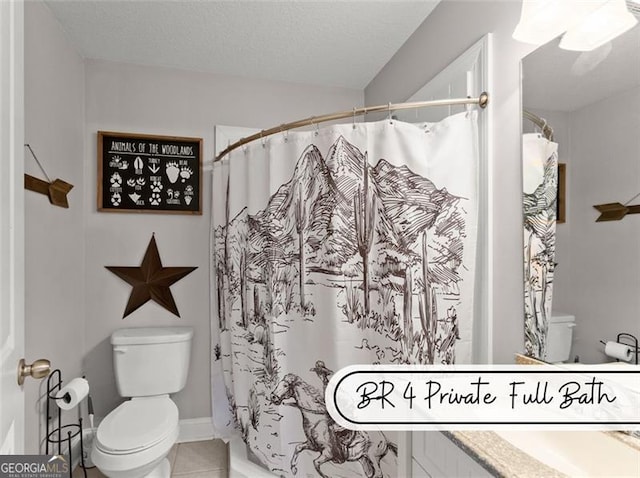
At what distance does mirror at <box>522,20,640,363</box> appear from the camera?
1.13 m

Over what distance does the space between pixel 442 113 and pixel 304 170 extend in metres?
0.76

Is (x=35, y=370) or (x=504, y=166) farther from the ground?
(x=504, y=166)

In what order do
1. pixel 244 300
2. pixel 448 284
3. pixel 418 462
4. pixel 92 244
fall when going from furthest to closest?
pixel 92 244 < pixel 244 300 < pixel 448 284 < pixel 418 462

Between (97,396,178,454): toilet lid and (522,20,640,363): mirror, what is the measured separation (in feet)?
5.86

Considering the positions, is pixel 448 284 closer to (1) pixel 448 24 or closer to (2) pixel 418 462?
(2) pixel 418 462

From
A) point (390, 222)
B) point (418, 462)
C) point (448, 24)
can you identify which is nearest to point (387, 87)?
point (448, 24)

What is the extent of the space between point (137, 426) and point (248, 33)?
225 cm

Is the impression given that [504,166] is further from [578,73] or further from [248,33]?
[248,33]

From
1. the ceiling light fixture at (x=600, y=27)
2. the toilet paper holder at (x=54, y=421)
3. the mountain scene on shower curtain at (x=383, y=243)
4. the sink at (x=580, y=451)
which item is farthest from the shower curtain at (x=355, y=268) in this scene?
the toilet paper holder at (x=54, y=421)

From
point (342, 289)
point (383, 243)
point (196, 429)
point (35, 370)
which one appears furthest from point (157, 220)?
point (35, 370)

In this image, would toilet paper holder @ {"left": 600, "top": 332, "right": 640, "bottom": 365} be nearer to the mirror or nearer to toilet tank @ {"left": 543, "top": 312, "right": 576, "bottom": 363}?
the mirror

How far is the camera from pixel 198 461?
2361 millimetres

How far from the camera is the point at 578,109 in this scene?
1.27m

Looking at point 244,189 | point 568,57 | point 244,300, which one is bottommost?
point 244,300
